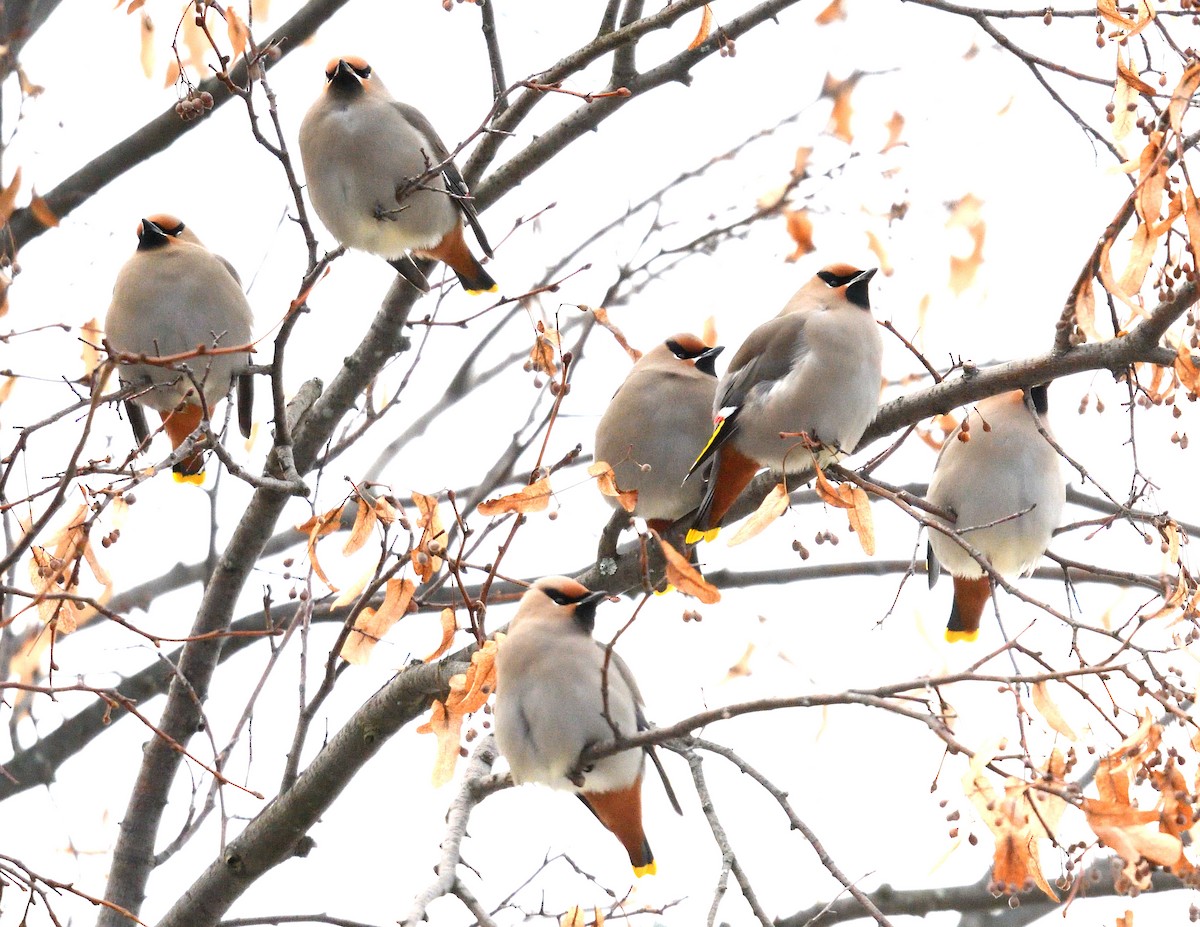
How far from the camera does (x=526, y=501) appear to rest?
2875 millimetres

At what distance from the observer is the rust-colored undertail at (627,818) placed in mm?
3996

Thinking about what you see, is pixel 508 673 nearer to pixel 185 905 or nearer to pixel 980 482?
pixel 185 905

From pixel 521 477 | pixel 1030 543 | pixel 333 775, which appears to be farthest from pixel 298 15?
pixel 1030 543

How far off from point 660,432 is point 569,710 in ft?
4.16

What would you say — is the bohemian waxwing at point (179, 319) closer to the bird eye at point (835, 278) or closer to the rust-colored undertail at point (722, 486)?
the rust-colored undertail at point (722, 486)

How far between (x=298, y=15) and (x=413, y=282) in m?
1.45

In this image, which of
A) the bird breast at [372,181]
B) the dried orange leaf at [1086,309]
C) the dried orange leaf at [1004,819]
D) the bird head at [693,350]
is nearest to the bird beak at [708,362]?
the bird head at [693,350]

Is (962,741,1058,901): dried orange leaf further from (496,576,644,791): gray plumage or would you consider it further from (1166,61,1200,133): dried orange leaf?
(496,576,644,791): gray plumage

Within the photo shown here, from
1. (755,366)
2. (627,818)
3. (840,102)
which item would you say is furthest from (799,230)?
(627,818)

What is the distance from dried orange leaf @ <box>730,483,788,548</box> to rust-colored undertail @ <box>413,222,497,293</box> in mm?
2158

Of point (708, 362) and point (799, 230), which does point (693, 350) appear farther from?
point (799, 230)

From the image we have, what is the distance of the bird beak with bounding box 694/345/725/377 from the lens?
5051 millimetres

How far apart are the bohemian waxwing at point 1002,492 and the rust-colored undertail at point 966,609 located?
147 mm

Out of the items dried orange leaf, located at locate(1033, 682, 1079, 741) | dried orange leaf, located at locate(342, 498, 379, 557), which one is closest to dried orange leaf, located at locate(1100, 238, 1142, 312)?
dried orange leaf, located at locate(1033, 682, 1079, 741)
